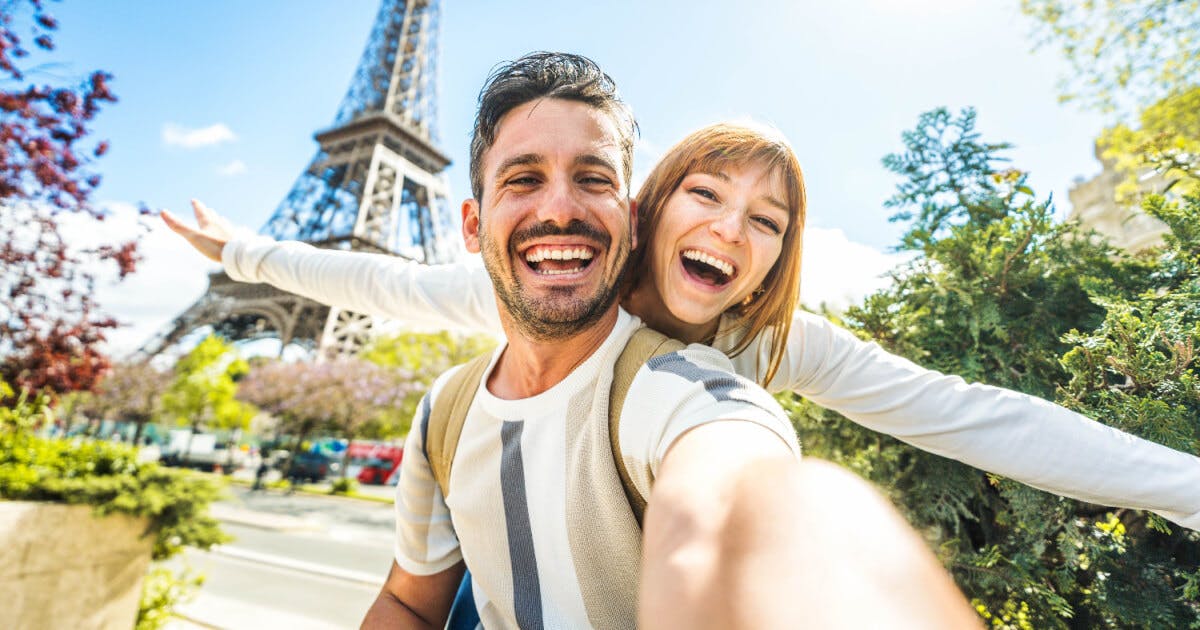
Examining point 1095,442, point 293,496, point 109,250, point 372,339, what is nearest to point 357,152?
point 372,339

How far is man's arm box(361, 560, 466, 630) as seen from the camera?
1.68 metres

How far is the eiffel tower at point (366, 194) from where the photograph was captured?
26797 mm

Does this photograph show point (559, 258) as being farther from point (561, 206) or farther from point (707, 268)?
point (707, 268)

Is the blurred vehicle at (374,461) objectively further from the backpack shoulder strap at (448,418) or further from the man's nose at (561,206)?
the man's nose at (561,206)

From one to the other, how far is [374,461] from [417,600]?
27.9 meters

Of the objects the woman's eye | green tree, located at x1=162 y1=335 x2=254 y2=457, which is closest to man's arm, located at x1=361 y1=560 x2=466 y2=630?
the woman's eye

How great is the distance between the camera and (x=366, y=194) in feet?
92.2

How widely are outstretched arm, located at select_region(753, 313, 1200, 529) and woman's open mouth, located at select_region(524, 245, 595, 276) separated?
0.66 meters

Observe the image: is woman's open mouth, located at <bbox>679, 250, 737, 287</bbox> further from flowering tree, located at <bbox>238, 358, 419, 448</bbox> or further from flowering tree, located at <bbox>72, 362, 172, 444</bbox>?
flowering tree, located at <bbox>72, 362, 172, 444</bbox>

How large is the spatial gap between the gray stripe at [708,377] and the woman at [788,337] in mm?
477

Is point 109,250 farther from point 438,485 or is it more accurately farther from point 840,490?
point 840,490

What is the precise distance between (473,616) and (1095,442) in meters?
1.60

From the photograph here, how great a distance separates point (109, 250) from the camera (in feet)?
15.0

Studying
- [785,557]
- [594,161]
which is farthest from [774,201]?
[785,557]
